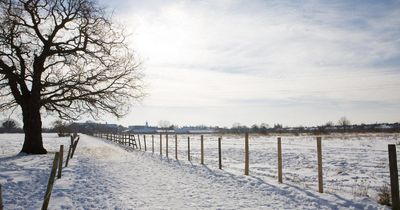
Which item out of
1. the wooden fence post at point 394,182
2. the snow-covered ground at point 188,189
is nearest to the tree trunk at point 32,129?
the snow-covered ground at point 188,189

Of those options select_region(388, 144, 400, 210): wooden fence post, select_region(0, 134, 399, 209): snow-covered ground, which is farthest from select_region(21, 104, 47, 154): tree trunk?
select_region(388, 144, 400, 210): wooden fence post

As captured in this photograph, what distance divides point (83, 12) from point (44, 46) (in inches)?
123

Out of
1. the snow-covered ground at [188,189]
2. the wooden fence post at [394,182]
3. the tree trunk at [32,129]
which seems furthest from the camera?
the tree trunk at [32,129]

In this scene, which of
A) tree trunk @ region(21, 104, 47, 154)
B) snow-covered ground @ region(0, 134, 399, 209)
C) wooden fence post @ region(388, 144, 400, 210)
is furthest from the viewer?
tree trunk @ region(21, 104, 47, 154)

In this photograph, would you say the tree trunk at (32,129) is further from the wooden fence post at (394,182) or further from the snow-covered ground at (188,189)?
the wooden fence post at (394,182)

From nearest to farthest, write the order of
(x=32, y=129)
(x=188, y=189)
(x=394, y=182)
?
1. (x=394, y=182)
2. (x=188, y=189)
3. (x=32, y=129)

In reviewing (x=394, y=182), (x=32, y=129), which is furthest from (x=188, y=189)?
(x=32, y=129)

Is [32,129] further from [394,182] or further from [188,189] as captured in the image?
[394,182]

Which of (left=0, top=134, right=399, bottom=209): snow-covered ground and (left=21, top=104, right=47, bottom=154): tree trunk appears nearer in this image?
(left=0, top=134, right=399, bottom=209): snow-covered ground

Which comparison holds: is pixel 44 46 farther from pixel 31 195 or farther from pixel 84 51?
pixel 31 195

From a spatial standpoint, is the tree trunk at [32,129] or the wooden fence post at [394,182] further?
the tree trunk at [32,129]

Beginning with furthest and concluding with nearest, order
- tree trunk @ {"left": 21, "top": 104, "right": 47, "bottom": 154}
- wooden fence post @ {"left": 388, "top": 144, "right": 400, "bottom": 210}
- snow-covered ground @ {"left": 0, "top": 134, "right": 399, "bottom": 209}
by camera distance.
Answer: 1. tree trunk @ {"left": 21, "top": 104, "right": 47, "bottom": 154}
2. snow-covered ground @ {"left": 0, "top": 134, "right": 399, "bottom": 209}
3. wooden fence post @ {"left": 388, "top": 144, "right": 400, "bottom": 210}

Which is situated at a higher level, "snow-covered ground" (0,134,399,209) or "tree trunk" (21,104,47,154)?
"tree trunk" (21,104,47,154)

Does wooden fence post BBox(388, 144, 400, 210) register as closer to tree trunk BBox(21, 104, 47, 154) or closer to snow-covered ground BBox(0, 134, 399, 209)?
snow-covered ground BBox(0, 134, 399, 209)
